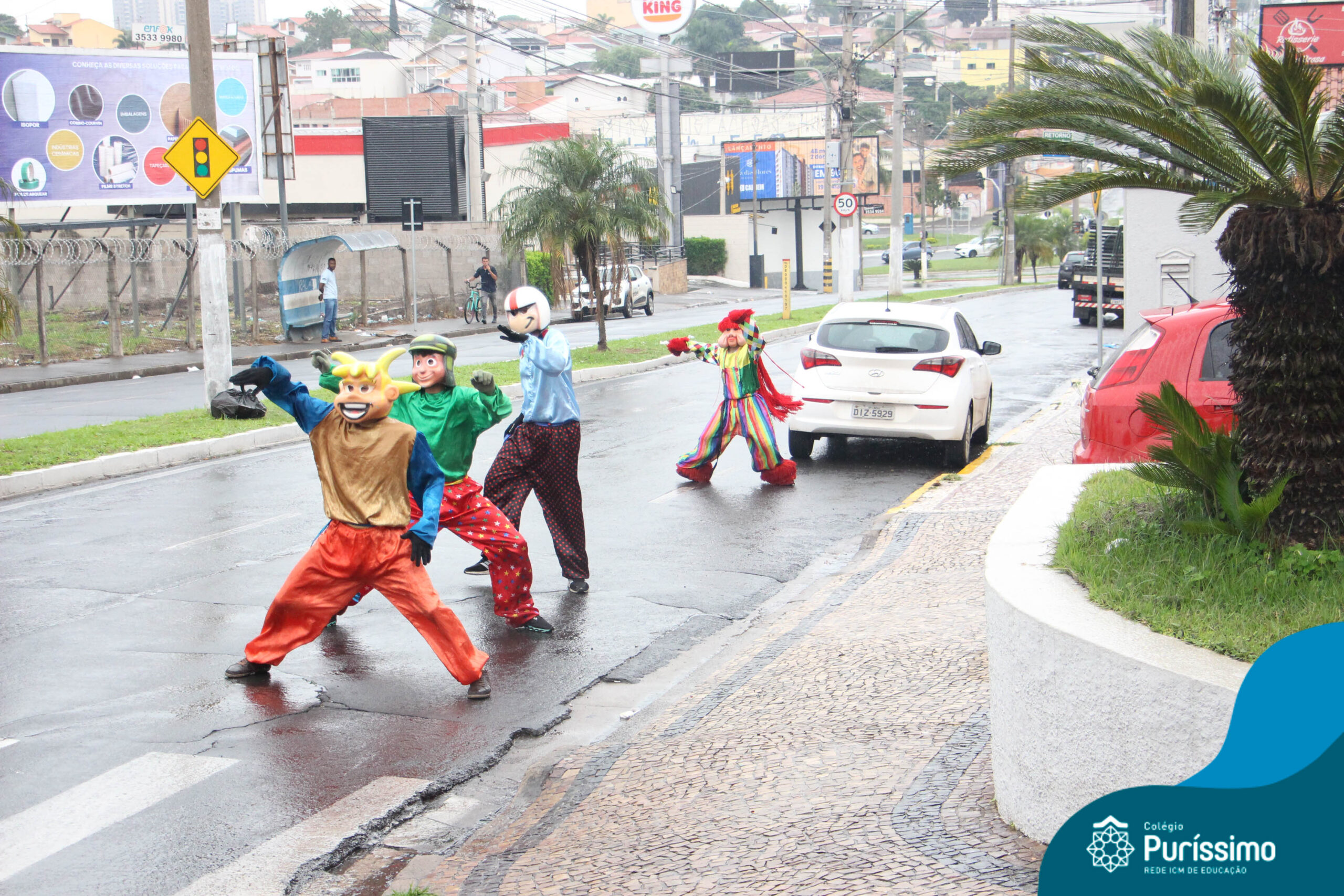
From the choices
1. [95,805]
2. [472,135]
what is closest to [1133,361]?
[95,805]

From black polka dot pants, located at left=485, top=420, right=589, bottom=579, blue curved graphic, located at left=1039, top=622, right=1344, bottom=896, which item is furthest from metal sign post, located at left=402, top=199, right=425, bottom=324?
blue curved graphic, located at left=1039, top=622, right=1344, bottom=896

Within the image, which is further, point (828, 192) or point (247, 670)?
point (828, 192)

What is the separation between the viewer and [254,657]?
21.9 feet

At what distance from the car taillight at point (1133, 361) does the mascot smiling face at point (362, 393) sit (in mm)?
4924

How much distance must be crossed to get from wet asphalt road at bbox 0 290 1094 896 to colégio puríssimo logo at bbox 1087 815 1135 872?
2.93 meters

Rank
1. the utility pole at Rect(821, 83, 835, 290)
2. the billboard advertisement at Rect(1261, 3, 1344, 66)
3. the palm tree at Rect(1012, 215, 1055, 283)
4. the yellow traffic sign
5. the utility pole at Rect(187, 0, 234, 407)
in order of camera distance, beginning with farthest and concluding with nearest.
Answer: the palm tree at Rect(1012, 215, 1055, 283) → the utility pole at Rect(821, 83, 835, 290) → the billboard advertisement at Rect(1261, 3, 1344, 66) → the utility pole at Rect(187, 0, 234, 407) → the yellow traffic sign

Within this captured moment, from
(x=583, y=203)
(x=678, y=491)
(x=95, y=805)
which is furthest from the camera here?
(x=583, y=203)

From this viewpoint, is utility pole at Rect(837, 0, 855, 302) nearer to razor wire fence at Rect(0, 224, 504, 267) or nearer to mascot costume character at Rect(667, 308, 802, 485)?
razor wire fence at Rect(0, 224, 504, 267)

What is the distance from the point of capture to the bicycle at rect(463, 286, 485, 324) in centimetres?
3591

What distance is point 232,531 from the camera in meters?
10.5

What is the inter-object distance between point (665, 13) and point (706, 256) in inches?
584

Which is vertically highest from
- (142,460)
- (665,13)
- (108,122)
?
(665,13)

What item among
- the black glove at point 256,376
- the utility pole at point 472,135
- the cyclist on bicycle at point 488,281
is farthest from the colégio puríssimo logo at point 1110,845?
the utility pole at point 472,135

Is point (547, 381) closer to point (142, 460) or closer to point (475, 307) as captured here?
point (142, 460)
